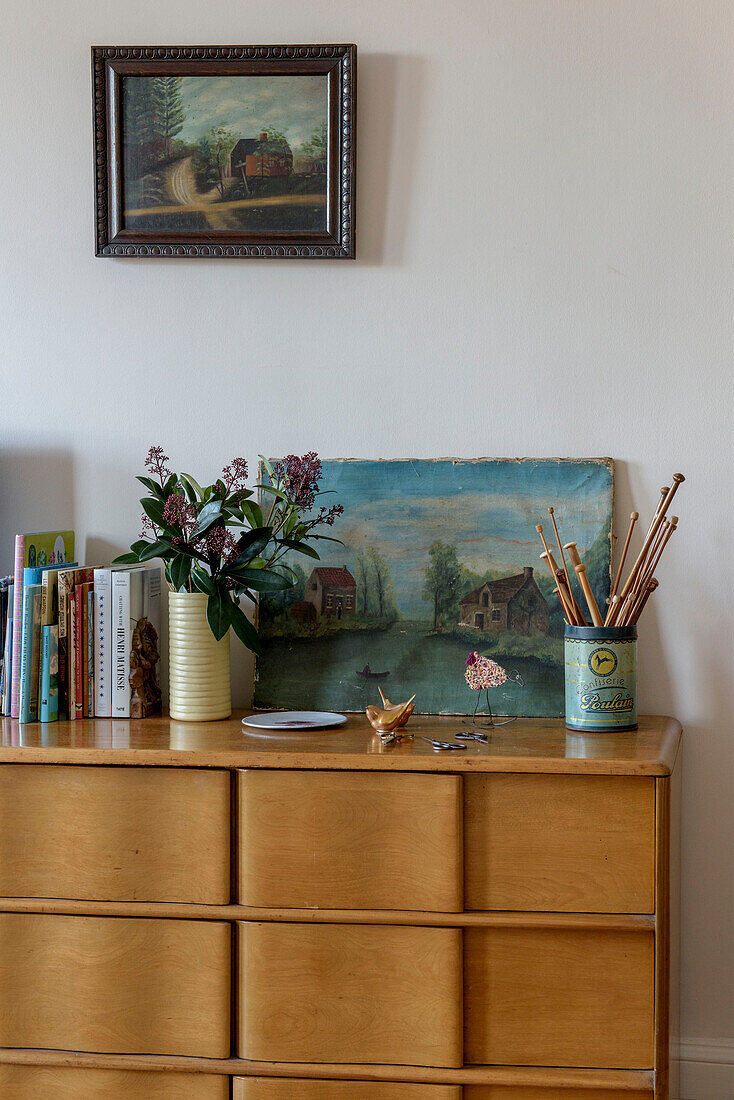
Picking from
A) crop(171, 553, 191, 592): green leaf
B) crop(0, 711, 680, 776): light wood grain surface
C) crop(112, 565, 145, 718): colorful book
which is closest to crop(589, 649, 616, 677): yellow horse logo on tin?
crop(0, 711, 680, 776): light wood grain surface

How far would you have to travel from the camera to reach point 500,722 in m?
1.71

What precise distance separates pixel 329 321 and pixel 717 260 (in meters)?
0.72

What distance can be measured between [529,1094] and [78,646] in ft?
3.36

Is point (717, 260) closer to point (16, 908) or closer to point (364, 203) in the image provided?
point (364, 203)

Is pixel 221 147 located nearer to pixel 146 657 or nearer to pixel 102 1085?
pixel 146 657

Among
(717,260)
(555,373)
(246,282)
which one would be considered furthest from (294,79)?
(717,260)

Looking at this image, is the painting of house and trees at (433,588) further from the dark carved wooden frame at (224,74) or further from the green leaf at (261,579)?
the dark carved wooden frame at (224,74)

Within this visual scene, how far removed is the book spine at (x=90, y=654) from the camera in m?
1.73

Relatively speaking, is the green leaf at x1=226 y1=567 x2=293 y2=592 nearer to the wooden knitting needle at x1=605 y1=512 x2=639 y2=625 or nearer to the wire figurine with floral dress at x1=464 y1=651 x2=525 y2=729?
the wire figurine with floral dress at x1=464 y1=651 x2=525 y2=729

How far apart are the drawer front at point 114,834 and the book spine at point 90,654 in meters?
0.23

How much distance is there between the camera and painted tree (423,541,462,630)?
1.81 m

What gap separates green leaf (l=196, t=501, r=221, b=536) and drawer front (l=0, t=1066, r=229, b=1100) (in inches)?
33.8

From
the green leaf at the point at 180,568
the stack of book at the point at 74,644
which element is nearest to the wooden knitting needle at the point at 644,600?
the green leaf at the point at 180,568

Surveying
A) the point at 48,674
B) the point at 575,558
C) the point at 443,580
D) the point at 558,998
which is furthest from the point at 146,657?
the point at 558,998
